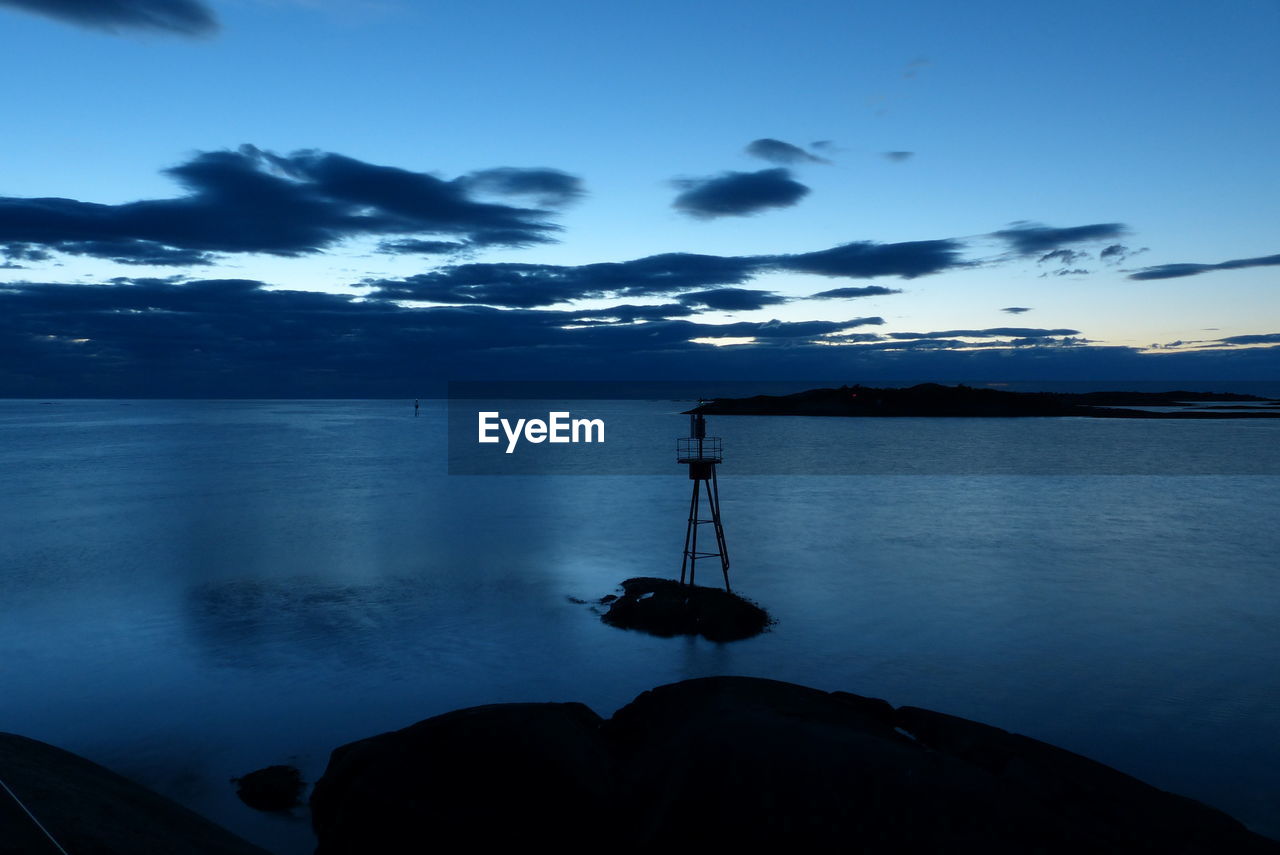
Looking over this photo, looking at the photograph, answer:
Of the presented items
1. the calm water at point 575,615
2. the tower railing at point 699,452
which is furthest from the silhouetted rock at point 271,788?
the tower railing at point 699,452

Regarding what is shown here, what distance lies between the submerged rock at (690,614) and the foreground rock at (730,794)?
10.4 metres

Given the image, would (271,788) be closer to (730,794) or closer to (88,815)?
(88,815)

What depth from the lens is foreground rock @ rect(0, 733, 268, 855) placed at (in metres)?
10.7

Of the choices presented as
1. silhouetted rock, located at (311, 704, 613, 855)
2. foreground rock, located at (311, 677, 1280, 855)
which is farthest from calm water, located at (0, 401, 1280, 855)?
foreground rock, located at (311, 677, 1280, 855)

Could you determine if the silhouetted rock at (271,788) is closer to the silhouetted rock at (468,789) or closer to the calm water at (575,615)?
the calm water at (575,615)

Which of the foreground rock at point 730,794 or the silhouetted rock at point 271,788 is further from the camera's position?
the silhouetted rock at point 271,788

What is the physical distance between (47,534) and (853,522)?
167 feet

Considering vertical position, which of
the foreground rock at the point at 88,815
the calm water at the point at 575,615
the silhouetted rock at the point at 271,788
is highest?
the foreground rock at the point at 88,815

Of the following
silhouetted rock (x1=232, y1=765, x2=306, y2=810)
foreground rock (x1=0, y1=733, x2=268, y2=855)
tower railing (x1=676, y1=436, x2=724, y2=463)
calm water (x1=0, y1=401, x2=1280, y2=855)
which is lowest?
calm water (x1=0, y1=401, x2=1280, y2=855)

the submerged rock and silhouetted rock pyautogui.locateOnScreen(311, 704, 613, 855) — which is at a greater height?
silhouetted rock pyautogui.locateOnScreen(311, 704, 613, 855)

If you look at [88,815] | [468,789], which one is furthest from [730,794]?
[88,815]

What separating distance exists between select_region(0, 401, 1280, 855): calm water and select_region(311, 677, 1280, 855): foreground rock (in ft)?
8.66

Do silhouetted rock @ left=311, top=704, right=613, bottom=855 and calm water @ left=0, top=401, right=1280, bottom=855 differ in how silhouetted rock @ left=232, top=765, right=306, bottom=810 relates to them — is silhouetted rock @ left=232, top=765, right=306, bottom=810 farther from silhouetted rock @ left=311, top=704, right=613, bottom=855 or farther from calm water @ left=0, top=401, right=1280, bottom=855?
silhouetted rock @ left=311, top=704, right=613, bottom=855

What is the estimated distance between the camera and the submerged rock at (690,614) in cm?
2497
